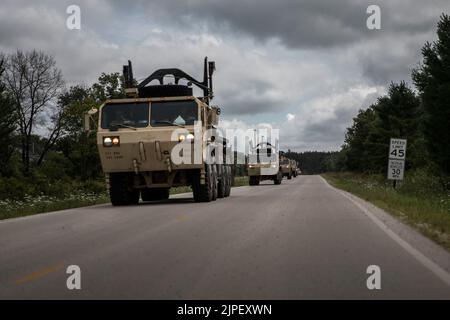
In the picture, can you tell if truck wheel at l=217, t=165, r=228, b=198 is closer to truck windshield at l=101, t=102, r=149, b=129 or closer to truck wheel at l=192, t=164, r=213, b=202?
truck wheel at l=192, t=164, r=213, b=202

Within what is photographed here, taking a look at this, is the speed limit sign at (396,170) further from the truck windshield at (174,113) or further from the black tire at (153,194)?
the truck windshield at (174,113)

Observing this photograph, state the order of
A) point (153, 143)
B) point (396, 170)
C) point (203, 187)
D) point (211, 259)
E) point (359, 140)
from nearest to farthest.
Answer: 1. point (211, 259)
2. point (153, 143)
3. point (203, 187)
4. point (396, 170)
5. point (359, 140)

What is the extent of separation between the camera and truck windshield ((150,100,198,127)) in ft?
61.0

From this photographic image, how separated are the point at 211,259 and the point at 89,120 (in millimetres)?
11690

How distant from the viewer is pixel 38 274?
277 inches

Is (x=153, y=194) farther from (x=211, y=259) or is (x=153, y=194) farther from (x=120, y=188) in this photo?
(x=211, y=259)

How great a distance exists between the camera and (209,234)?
10.6 m

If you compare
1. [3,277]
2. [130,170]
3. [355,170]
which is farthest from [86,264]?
[355,170]

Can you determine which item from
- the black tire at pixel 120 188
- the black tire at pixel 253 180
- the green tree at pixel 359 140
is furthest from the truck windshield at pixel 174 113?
the green tree at pixel 359 140

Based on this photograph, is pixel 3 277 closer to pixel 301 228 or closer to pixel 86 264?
pixel 86 264

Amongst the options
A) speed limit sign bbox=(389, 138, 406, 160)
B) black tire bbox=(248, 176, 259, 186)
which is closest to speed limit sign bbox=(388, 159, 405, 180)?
speed limit sign bbox=(389, 138, 406, 160)

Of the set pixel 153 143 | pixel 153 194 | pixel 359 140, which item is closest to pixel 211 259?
pixel 153 143

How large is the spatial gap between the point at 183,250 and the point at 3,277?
2.56m

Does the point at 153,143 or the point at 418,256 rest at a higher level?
the point at 153,143
